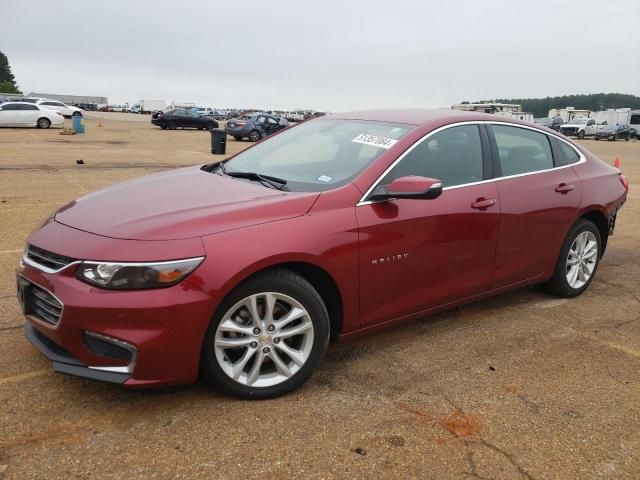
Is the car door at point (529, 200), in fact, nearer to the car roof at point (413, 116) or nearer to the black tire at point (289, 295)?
the car roof at point (413, 116)

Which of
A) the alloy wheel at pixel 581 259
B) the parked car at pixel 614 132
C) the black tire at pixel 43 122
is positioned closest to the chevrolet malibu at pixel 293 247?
the alloy wheel at pixel 581 259

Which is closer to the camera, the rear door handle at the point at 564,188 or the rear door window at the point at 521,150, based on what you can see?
the rear door window at the point at 521,150

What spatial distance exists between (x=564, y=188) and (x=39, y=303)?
3.79 m

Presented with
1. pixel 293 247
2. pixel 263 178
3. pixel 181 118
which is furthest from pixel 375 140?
pixel 181 118

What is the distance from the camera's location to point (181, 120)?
127 feet

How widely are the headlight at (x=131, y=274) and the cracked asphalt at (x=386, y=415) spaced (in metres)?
0.70

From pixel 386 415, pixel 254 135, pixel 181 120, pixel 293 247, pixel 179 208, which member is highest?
pixel 181 120

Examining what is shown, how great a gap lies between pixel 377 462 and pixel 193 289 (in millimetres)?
1157

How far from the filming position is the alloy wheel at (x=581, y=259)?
15.9 ft

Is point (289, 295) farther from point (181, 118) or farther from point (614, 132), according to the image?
point (614, 132)

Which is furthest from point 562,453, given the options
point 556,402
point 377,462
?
point 377,462

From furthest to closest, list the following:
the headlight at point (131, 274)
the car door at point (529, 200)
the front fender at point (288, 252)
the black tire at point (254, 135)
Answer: the black tire at point (254, 135), the car door at point (529, 200), the front fender at point (288, 252), the headlight at point (131, 274)

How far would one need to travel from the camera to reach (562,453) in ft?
8.93

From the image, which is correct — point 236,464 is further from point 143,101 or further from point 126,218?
Answer: point 143,101
